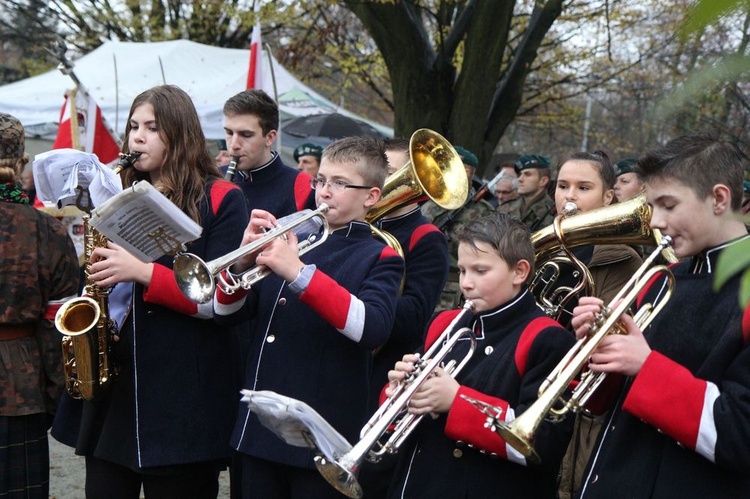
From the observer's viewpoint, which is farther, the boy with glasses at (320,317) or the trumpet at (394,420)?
the boy with glasses at (320,317)

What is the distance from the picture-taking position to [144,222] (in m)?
2.92

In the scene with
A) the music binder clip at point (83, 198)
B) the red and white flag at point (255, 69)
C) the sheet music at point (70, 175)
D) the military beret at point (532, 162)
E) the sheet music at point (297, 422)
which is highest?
the red and white flag at point (255, 69)

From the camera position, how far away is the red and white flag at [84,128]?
7875mm

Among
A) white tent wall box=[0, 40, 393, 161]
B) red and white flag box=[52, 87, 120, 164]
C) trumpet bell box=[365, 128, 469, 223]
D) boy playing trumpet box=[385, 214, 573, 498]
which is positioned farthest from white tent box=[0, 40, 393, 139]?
boy playing trumpet box=[385, 214, 573, 498]

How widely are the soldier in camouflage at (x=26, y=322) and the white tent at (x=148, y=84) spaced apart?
27.3ft

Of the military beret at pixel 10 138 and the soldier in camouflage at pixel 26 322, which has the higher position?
Answer: the military beret at pixel 10 138

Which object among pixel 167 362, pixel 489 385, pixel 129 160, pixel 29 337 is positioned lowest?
pixel 29 337

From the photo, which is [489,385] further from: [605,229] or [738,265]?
[738,265]

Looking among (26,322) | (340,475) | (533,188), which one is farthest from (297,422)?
(533,188)

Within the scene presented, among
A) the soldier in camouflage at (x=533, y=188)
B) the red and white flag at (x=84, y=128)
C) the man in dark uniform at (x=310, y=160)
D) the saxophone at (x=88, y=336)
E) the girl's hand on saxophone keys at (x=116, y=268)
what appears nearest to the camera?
the girl's hand on saxophone keys at (x=116, y=268)

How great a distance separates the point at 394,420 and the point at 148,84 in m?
11.1

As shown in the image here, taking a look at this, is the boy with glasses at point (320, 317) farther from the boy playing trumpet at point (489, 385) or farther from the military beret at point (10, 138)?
the military beret at point (10, 138)

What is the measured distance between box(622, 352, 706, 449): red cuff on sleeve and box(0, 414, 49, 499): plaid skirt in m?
2.58

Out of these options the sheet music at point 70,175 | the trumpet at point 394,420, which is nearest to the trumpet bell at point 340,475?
the trumpet at point 394,420
